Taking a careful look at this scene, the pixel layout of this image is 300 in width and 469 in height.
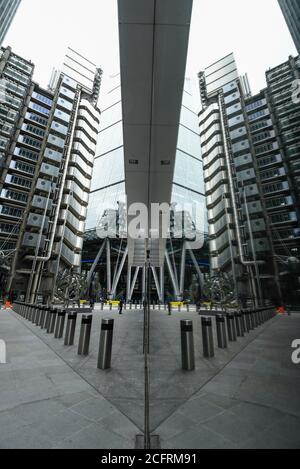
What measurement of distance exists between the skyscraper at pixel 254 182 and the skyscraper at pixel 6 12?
37.5 meters

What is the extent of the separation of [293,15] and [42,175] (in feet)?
142

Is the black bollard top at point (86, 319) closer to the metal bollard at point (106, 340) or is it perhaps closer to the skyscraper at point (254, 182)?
the metal bollard at point (106, 340)

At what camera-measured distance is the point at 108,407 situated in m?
2.26

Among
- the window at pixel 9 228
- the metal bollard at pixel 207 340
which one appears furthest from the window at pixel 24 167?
the metal bollard at pixel 207 340

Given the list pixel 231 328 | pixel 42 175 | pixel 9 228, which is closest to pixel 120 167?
pixel 42 175

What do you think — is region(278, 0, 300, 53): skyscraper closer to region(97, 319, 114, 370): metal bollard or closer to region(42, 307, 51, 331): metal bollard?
region(97, 319, 114, 370): metal bollard

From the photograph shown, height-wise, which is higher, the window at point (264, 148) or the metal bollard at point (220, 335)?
the window at point (264, 148)

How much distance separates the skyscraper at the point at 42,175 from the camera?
36938 millimetres

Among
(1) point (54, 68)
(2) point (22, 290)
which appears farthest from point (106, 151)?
(2) point (22, 290)

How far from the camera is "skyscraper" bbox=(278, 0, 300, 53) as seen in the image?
1980 cm

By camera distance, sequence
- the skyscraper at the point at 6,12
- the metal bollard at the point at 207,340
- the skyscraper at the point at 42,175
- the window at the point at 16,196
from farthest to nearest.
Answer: the window at the point at 16,196
the skyscraper at the point at 42,175
the skyscraper at the point at 6,12
the metal bollard at the point at 207,340

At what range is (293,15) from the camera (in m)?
20.7

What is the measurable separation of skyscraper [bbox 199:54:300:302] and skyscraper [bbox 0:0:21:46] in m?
37.5
